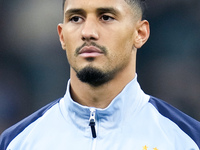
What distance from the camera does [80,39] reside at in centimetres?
248

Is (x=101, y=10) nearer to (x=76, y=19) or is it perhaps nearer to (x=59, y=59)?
(x=76, y=19)

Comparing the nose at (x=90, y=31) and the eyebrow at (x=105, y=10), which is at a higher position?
the eyebrow at (x=105, y=10)

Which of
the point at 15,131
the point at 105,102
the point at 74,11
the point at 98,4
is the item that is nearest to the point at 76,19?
the point at 74,11

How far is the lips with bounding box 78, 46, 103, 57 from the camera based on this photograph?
2.44 metres

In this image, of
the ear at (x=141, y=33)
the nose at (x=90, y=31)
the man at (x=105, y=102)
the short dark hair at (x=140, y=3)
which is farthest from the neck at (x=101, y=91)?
the short dark hair at (x=140, y=3)

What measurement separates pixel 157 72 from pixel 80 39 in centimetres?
323

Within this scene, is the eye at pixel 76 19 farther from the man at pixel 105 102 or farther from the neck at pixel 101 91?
the neck at pixel 101 91

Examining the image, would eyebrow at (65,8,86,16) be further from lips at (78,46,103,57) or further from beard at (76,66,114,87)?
beard at (76,66,114,87)

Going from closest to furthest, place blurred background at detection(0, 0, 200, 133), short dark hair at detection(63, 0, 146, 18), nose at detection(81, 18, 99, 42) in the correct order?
1. nose at detection(81, 18, 99, 42)
2. short dark hair at detection(63, 0, 146, 18)
3. blurred background at detection(0, 0, 200, 133)

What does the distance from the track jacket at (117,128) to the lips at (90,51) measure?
11.2 inches

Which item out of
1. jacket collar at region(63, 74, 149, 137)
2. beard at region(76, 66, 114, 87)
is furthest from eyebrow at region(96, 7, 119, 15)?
jacket collar at region(63, 74, 149, 137)

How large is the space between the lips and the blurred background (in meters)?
3.09

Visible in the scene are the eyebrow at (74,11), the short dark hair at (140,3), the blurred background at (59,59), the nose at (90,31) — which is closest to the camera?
the nose at (90,31)

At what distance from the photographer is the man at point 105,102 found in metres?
2.47
